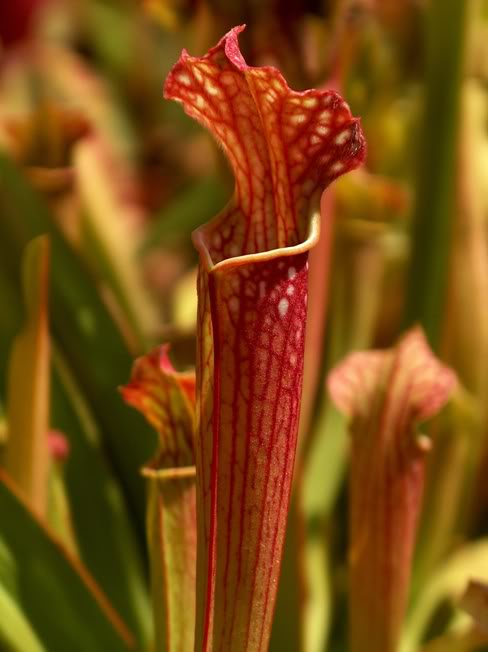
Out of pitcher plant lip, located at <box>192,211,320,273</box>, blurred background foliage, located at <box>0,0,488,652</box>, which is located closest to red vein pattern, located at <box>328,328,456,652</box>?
blurred background foliage, located at <box>0,0,488,652</box>

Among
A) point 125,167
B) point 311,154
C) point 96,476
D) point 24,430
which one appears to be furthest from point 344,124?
point 125,167

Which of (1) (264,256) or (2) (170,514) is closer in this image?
(1) (264,256)

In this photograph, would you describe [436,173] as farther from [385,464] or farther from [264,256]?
[264,256]

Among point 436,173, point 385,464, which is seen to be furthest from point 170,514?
point 436,173

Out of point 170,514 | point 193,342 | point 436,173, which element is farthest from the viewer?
point 436,173

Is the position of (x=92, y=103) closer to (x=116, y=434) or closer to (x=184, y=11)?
(x=184, y=11)

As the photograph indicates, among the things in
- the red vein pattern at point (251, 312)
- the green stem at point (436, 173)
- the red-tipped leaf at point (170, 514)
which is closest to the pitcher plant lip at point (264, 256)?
the red vein pattern at point (251, 312)

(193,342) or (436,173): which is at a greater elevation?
(436,173)
